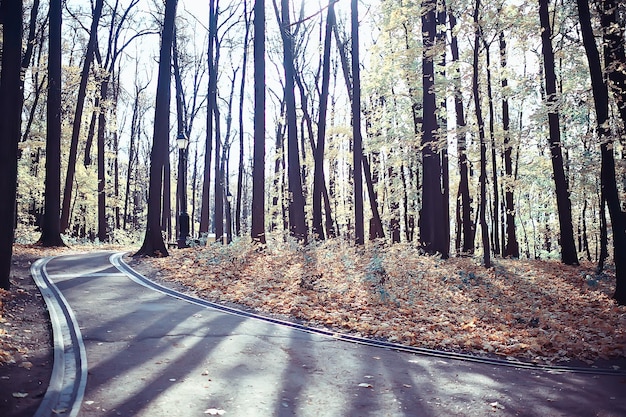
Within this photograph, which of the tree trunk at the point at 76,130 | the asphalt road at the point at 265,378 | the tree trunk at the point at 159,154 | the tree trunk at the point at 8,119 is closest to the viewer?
the asphalt road at the point at 265,378

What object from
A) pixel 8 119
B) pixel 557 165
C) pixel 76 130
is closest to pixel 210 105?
pixel 76 130

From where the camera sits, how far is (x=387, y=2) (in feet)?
54.4

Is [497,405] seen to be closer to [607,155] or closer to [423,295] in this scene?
[423,295]

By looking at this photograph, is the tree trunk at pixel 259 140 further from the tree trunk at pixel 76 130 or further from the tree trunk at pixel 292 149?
the tree trunk at pixel 76 130

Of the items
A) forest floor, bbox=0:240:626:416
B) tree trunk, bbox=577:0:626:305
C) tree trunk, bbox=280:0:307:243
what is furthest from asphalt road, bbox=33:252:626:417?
tree trunk, bbox=280:0:307:243

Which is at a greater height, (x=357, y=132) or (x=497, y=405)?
(x=357, y=132)

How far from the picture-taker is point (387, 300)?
31.4 feet

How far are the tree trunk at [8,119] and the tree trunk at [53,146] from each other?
31.8 ft

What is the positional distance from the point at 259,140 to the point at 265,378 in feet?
36.4

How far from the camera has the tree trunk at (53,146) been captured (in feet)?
55.7

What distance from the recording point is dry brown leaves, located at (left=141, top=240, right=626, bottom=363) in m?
7.49

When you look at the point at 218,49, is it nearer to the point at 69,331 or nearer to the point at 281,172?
the point at 281,172

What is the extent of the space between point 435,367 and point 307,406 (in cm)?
226

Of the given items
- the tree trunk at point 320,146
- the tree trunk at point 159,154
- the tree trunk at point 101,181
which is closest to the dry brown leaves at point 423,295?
the tree trunk at point 159,154
